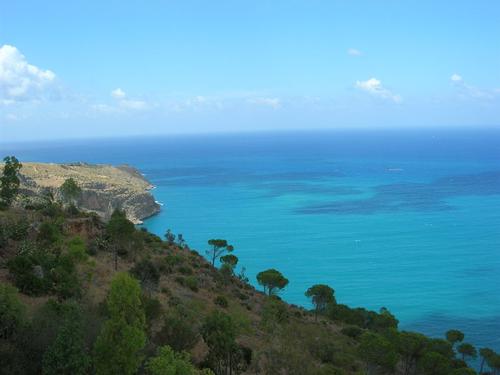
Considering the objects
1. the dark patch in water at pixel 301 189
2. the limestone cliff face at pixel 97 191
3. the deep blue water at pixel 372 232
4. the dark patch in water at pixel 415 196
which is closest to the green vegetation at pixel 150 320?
the deep blue water at pixel 372 232

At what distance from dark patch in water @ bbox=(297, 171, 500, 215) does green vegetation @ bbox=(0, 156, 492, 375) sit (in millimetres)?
57627

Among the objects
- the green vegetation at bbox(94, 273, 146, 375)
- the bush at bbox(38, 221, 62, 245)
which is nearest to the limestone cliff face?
the bush at bbox(38, 221, 62, 245)

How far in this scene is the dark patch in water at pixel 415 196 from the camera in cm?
9662

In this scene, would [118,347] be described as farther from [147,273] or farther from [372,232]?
[372,232]

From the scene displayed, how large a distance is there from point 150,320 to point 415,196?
99.0 metres

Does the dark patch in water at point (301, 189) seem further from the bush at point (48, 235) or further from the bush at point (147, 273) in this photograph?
the bush at point (48, 235)

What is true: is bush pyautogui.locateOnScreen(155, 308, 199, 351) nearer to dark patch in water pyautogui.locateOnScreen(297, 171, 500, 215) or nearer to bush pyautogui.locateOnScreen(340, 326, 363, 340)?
bush pyautogui.locateOnScreen(340, 326, 363, 340)

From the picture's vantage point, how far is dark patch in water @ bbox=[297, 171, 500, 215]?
317ft

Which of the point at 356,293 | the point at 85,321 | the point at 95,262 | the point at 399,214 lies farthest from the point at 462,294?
the point at 85,321

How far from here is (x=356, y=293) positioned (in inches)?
2229

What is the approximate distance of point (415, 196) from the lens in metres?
108

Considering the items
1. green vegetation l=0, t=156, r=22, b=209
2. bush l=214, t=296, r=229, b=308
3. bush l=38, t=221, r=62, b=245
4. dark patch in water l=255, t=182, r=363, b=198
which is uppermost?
green vegetation l=0, t=156, r=22, b=209

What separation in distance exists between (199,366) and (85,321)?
16.7 feet

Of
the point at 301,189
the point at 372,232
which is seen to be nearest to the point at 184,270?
the point at 372,232
